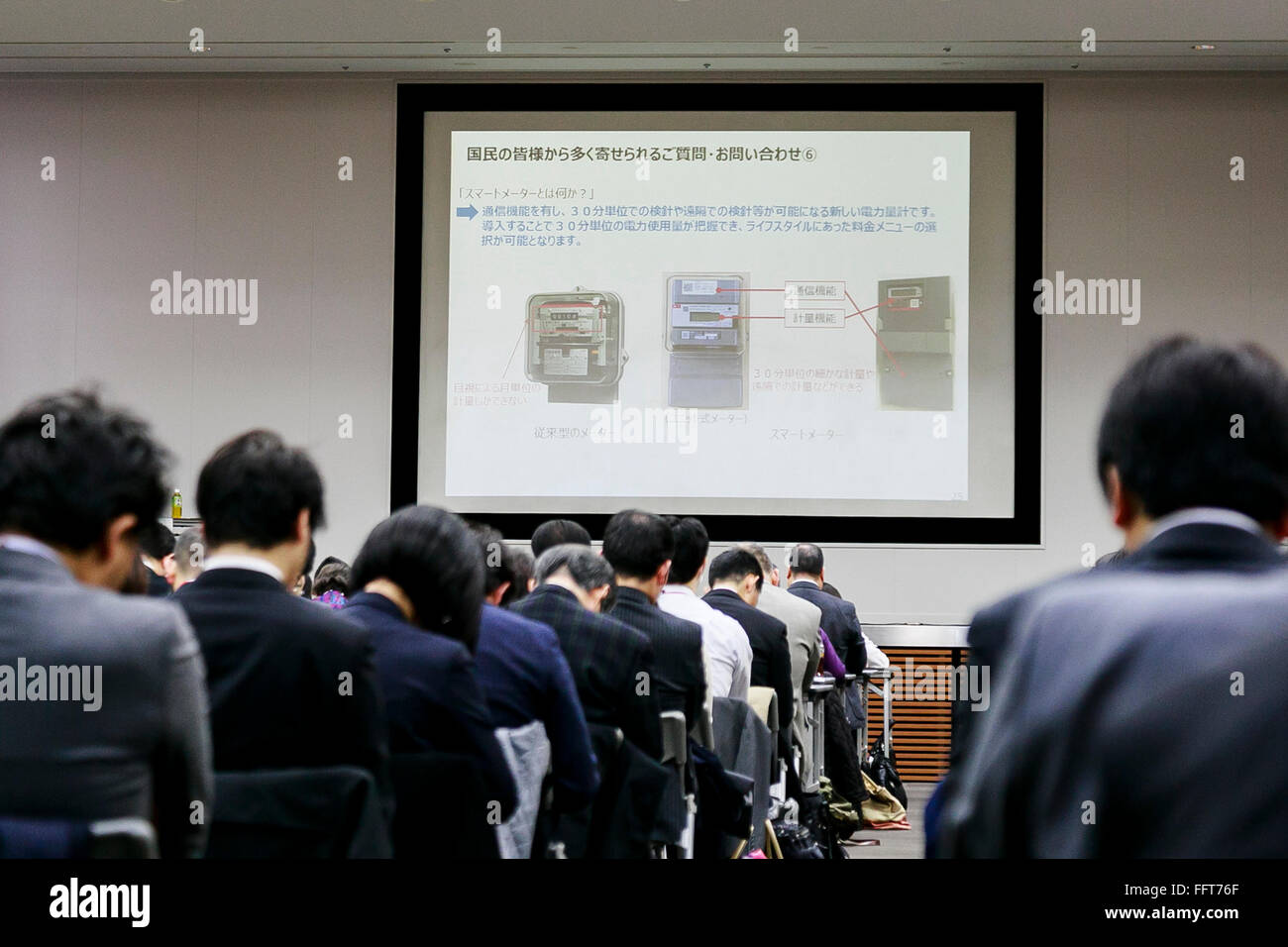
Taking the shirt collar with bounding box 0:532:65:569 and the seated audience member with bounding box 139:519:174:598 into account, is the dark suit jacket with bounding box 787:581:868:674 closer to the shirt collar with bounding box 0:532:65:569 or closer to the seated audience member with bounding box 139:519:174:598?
the seated audience member with bounding box 139:519:174:598

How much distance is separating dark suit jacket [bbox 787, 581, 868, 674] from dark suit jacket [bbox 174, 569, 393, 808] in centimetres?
361

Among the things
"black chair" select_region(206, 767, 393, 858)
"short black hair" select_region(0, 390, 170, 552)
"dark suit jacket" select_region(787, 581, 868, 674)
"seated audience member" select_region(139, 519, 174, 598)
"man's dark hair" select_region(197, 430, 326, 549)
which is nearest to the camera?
"short black hair" select_region(0, 390, 170, 552)

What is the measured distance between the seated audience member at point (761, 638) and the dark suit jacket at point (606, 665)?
118 centimetres

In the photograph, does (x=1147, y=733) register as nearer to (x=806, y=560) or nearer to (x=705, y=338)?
(x=806, y=560)

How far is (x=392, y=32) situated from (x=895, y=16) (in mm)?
2620

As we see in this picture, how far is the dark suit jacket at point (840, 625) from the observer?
497 cm

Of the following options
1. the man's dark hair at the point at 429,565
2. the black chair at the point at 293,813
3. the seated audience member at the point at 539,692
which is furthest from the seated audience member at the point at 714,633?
the black chair at the point at 293,813

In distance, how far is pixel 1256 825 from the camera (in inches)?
33.9

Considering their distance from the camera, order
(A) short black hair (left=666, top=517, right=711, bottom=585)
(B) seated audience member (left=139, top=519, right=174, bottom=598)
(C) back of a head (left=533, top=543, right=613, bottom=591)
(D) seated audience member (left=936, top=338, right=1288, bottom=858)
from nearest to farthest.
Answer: (D) seated audience member (left=936, top=338, right=1288, bottom=858)
(C) back of a head (left=533, top=543, right=613, bottom=591)
(B) seated audience member (left=139, top=519, right=174, bottom=598)
(A) short black hair (left=666, top=517, right=711, bottom=585)

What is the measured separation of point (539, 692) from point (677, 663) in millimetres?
751

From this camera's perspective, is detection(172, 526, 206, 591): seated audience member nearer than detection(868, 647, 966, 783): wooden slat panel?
Yes

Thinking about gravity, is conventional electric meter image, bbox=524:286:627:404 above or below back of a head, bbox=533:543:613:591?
above

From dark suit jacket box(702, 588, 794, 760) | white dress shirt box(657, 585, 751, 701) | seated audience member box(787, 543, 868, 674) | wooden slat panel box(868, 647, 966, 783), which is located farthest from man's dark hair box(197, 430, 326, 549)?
wooden slat panel box(868, 647, 966, 783)

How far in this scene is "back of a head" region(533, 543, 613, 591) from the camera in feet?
8.86
